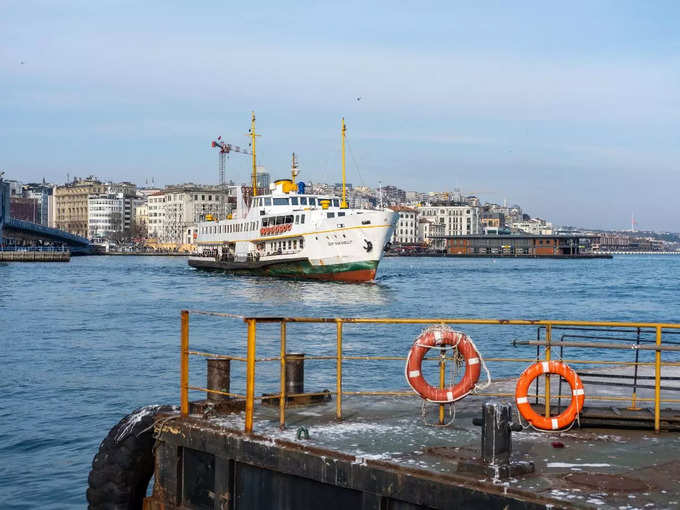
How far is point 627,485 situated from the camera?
21.4ft

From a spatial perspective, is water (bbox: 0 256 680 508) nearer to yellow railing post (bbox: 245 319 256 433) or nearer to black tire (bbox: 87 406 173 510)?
black tire (bbox: 87 406 173 510)

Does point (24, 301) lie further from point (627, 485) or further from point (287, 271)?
point (627, 485)

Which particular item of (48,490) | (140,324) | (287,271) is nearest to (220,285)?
(287,271)

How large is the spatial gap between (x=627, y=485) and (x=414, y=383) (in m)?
2.50

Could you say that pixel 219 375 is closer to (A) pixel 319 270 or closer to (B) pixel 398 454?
(B) pixel 398 454

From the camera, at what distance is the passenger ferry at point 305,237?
2261 inches

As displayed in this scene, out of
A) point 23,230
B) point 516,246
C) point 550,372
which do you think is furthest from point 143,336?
point 516,246

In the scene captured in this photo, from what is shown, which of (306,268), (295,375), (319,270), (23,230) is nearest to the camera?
(295,375)

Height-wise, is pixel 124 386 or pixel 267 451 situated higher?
pixel 267 451

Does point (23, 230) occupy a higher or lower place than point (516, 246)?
higher

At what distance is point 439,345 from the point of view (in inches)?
339

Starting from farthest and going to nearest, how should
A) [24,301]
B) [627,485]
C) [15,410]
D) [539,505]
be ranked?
[24,301] → [15,410] → [627,485] → [539,505]

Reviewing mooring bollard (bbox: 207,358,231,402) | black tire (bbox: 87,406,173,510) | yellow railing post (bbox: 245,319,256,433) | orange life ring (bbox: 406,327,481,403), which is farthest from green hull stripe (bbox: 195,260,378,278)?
yellow railing post (bbox: 245,319,256,433)

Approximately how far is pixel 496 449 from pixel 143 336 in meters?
24.2
